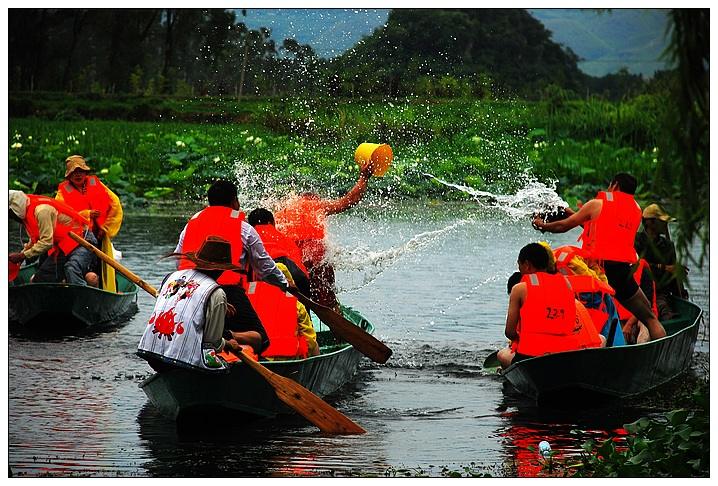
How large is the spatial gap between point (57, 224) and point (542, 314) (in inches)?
172

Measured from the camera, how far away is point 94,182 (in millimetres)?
11484

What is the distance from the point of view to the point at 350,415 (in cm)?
874

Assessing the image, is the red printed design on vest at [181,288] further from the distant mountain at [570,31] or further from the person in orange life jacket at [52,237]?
the distant mountain at [570,31]

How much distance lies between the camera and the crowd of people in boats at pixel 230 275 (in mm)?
7273

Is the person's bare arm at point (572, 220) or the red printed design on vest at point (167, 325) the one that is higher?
the person's bare arm at point (572, 220)

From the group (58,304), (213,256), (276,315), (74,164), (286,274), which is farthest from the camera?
(58,304)

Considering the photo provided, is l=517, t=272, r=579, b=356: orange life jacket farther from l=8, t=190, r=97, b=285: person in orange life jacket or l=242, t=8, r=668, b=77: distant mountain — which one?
l=242, t=8, r=668, b=77: distant mountain

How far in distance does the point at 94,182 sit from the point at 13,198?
715 millimetres

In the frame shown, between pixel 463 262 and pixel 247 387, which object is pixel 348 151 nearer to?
pixel 463 262

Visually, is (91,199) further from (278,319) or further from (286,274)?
(278,319)

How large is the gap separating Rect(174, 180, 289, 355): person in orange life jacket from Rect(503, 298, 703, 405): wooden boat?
1.67 metres

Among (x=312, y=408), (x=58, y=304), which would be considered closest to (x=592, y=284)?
(x=312, y=408)

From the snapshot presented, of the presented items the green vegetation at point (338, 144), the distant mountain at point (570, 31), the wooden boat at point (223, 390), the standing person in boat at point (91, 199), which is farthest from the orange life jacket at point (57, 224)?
the green vegetation at point (338, 144)

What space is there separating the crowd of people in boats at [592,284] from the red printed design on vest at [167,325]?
2.14m
